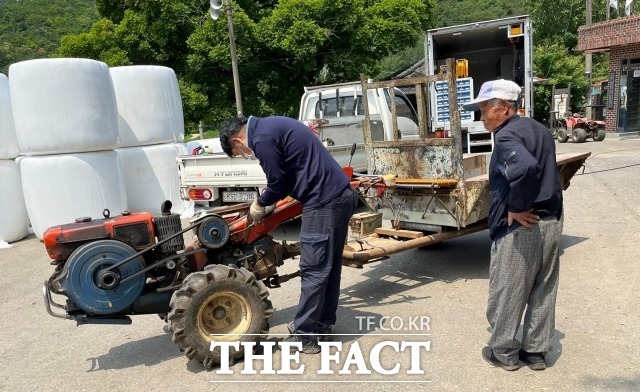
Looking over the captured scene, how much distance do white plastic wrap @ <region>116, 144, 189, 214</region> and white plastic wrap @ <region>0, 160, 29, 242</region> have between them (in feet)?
5.93

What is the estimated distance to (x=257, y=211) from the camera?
3.89 metres

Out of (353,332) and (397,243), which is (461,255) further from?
(353,332)

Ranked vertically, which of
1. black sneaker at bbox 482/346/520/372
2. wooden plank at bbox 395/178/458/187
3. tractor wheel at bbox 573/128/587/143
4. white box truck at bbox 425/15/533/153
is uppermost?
white box truck at bbox 425/15/533/153

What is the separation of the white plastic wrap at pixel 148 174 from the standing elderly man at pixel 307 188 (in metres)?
5.91

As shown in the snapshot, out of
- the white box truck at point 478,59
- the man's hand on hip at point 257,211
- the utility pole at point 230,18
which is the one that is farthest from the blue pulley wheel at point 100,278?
the utility pole at point 230,18

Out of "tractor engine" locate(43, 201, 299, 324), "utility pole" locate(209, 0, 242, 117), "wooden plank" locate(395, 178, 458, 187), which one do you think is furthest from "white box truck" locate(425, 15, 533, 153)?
"tractor engine" locate(43, 201, 299, 324)

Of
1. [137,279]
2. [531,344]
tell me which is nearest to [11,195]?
[137,279]

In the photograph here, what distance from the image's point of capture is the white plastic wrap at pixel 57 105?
26.0 feet

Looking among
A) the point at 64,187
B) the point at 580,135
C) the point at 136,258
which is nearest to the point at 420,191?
the point at 136,258

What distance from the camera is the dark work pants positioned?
3.76 meters

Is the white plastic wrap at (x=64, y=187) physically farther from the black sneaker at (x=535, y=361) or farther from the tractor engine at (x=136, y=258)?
the black sneaker at (x=535, y=361)

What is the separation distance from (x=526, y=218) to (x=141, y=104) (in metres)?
7.68

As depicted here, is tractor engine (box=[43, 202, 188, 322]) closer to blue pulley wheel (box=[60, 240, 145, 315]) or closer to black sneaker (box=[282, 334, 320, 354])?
blue pulley wheel (box=[60, 240, 145, 315])

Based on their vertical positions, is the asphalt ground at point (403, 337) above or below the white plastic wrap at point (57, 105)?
below
